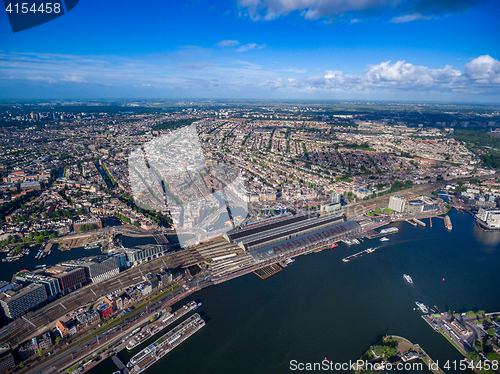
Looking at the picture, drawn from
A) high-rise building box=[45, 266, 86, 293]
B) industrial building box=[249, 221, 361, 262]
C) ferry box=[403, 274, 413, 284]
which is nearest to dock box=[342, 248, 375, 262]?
industrial building box=[249, 221, 361, 262]

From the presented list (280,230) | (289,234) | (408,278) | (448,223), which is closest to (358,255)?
(408,278)

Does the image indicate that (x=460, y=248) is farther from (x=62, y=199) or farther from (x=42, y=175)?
(x=42, y=175)

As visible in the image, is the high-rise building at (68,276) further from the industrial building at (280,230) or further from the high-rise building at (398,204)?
the high-rise building at (398,204)

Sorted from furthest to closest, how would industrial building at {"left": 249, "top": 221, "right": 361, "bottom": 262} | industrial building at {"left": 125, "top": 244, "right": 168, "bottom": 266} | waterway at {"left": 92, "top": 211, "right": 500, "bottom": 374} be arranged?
industrial building at {"left": 249, "top": 221, "right": 361, "bottom": 262} < industrial building at {"left": 125, "top": 244, "right": 168, "bottom": 266} < waterway at {"left": 92, "top": 211, "right": 500, "bottom": 374}

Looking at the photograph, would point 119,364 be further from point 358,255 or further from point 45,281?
point 358,255

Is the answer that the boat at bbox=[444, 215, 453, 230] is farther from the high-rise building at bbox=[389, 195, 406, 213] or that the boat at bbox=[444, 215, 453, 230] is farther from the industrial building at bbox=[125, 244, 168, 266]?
the industrial building at bbox=[125, 244, 168, 266]

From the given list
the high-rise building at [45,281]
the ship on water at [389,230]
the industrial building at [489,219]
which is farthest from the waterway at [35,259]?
the industrial building at [489,219]

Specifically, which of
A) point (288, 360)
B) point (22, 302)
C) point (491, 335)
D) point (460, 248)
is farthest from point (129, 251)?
point (460, 248)
